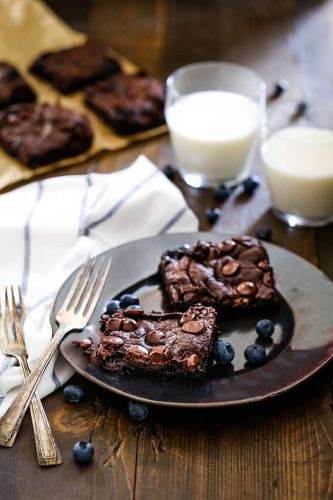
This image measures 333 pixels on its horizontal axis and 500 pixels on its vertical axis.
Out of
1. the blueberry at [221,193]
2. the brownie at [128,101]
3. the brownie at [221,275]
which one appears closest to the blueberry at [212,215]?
the blueberry at [221,193]

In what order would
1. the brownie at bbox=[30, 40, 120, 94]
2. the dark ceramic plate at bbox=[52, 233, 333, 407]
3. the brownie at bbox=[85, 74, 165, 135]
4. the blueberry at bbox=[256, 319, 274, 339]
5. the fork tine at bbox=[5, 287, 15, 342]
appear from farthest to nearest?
the brownie at bbox=[30, 40, 120, 94]
the brownie at bbox=[85, 74, 165, 135]
the fork tine at bbox=[5, 287, 15, 342]
the blueberry at bbox=[256, 319, 274, 339]
the dark ceramic plate at bbox=[52, 233, 333, 407]

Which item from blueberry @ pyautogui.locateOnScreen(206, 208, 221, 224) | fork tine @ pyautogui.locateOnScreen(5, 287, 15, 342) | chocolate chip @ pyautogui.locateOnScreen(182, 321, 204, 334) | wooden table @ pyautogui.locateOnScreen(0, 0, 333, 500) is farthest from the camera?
blueberry @ pyautogui.locateOnScreen(206, 208, 221, 224)

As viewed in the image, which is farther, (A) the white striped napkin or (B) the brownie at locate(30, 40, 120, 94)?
(B) the brownie at locate(30, 40, 120, 94)

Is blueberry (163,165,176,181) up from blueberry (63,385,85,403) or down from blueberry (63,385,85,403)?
down

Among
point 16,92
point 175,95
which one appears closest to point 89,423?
point 175,95

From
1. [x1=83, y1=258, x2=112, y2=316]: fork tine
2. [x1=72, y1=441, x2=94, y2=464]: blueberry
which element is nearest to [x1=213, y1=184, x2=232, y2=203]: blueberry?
[x1=83, y1=258, x2=112, y2=316]: fork tine

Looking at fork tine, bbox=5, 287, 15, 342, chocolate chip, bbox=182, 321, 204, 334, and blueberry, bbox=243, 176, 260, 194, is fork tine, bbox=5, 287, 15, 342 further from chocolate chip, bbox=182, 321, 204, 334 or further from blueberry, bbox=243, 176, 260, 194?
blueberry, bbox=243, 176, 260, 194
